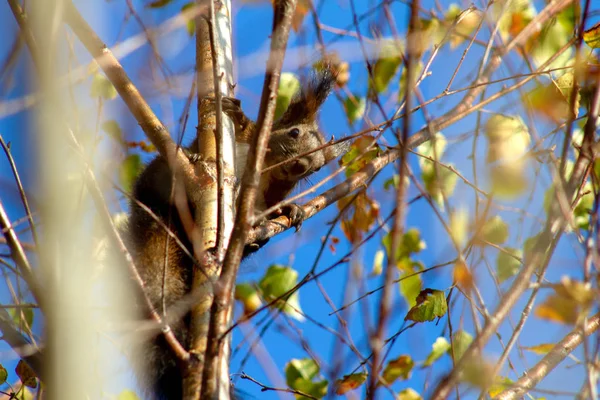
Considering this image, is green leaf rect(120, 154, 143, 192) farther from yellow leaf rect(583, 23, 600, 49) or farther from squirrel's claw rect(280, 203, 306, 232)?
yellow leaf rect(583, 23, 600, 49)

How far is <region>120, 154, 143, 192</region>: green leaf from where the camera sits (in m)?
3.16

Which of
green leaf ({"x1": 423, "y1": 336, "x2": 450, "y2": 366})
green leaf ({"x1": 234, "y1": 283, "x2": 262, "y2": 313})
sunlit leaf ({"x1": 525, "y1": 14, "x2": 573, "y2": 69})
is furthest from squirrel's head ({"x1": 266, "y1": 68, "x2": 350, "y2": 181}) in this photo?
sunlit leaf ({"x1": 525, "y1": 14, "x2": 573, "y2": 69})

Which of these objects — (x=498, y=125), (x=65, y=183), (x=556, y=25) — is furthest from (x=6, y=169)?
(x=556, y=25)

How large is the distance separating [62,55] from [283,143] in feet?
8.67

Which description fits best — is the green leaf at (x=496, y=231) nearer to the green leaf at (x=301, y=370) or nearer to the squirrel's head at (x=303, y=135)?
the green leaf at (x=301, y=370)

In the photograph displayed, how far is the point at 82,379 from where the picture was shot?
4.11 ft

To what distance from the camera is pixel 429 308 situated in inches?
75.3

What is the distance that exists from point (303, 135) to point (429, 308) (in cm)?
237

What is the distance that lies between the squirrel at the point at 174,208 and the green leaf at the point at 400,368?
2.69 feet

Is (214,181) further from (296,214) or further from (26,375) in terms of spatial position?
(26,375)

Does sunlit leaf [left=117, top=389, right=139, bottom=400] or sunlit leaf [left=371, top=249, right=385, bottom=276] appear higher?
sunlit leaf [left=371, top=249, right=385, bottom=276]

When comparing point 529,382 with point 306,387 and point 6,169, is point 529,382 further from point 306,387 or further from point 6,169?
point 6,169

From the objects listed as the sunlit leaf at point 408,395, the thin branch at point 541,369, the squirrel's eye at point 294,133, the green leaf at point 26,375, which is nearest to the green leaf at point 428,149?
the sunlit leaf at point 408,395

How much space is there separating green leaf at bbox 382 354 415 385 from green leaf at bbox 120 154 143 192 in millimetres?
1585
